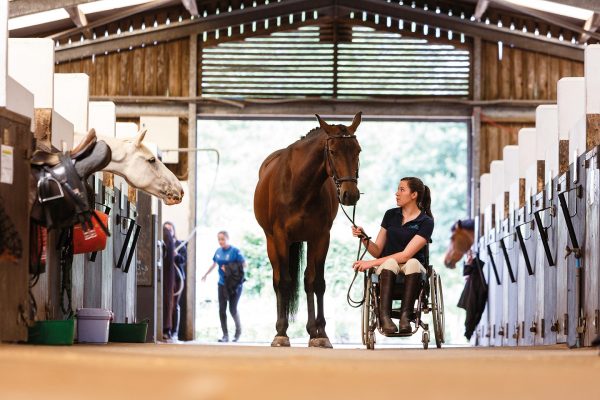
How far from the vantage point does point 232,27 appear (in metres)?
18.4

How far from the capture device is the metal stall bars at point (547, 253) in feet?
27.3

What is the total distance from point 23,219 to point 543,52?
13652 millimetres

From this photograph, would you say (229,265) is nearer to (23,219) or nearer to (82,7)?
(82,7)

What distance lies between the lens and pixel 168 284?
13664mm

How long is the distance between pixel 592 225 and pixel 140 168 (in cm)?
282

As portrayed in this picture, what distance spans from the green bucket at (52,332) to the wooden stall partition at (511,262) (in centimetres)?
→ 536

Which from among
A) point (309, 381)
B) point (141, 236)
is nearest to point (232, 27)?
point (141, 236)

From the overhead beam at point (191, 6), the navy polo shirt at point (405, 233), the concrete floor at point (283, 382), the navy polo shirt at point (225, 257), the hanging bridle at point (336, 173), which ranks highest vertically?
the overhead beam at point (191, 6)

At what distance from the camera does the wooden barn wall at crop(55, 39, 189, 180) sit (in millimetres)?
18062

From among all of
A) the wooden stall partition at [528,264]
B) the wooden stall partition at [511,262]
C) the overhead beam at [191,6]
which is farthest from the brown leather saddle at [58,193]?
the overhead beam at [191,6]

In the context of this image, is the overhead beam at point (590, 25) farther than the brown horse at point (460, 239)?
Yes

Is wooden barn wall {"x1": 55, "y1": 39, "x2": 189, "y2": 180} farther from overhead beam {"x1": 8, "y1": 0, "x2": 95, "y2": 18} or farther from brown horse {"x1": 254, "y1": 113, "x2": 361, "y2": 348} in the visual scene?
brown horse {"x1": 254, "y1": 113, "x2": 361, "y2": 348}

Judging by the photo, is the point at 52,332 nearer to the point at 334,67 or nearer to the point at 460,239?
the point at 460,239

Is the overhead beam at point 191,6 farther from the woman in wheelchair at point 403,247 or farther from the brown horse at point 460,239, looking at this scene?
the woman in wheelchair at point 403,247
